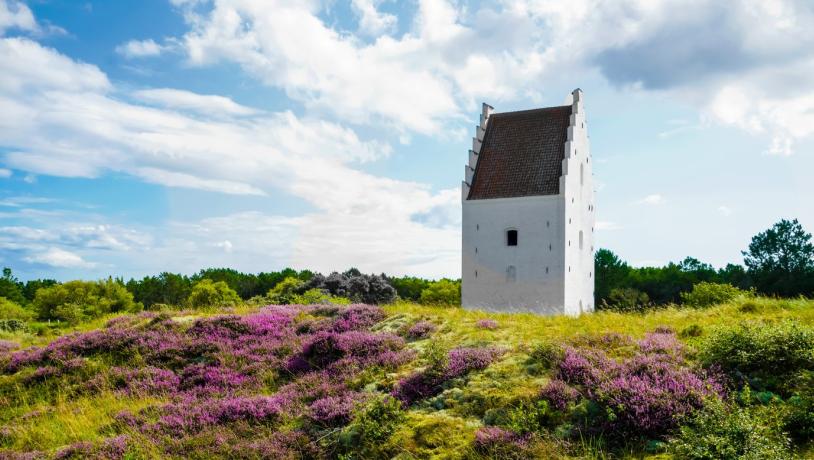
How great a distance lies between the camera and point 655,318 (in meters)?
13.3

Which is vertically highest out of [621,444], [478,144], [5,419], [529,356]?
[478,144]

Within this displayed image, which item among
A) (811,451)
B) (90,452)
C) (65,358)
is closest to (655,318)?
(811,451)

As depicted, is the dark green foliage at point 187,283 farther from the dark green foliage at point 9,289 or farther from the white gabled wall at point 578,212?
the white gabled wall at point 578,212

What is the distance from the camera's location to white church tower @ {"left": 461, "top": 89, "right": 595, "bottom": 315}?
31.6 m

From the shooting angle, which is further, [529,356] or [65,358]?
[65,358]

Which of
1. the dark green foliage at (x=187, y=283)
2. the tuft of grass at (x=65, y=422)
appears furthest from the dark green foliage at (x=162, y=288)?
the tuft of grass at (x=65, y=422)

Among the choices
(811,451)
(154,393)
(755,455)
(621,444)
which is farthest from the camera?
(154,393)

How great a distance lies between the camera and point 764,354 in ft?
26.3

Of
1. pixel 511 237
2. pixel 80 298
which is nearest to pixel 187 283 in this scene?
pixel 80 298

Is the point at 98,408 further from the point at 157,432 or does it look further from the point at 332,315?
the point at 332,315

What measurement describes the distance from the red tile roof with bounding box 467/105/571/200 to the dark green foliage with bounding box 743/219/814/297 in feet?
81.7

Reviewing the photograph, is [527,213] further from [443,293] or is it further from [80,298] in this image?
[80,298]

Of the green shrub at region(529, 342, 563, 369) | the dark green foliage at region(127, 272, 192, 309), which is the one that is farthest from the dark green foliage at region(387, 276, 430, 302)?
the green shrub at region(529, 342, 563, 369)

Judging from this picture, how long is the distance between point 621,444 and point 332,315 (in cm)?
868
